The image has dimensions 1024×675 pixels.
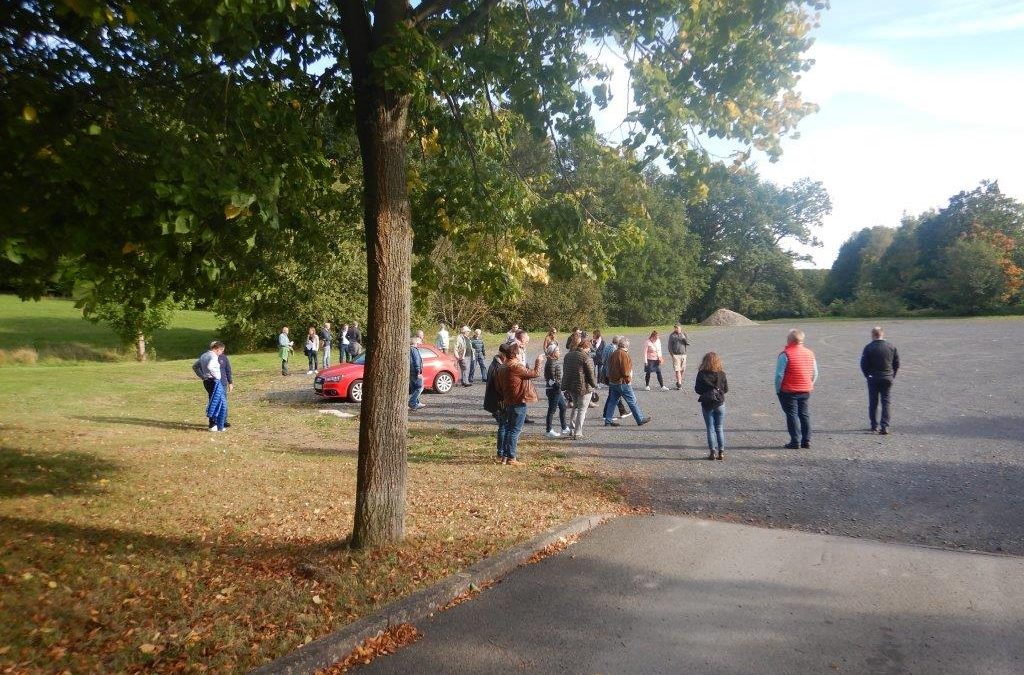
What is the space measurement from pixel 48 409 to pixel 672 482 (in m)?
15.0

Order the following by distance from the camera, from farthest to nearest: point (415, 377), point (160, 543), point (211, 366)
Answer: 1. point (415, 377)
2. point (211, 366)
3. point (160, 543)

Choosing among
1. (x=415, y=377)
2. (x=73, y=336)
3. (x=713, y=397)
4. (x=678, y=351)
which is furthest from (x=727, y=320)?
(x=713, y=397)

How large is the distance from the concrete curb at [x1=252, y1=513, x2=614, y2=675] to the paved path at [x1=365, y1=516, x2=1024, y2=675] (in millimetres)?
143

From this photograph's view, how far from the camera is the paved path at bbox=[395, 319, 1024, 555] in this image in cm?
718

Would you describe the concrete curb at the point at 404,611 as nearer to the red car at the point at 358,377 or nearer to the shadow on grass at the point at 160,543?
the shadow on grass at the point at 160,543

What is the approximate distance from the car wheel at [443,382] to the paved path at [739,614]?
42.3ft

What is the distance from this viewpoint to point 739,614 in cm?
476

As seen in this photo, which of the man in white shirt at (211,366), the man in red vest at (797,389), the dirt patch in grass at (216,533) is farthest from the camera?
the man in white shirt at (211,366)

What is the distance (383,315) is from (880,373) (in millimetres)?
9174

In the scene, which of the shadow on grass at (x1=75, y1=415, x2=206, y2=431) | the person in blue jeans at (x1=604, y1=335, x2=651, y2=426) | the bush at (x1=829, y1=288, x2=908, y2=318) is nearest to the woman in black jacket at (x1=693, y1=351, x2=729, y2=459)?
the person in blue jeans at (x1=604, y1=335, x2=651, y2=426)

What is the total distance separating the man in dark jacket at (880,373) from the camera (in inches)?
449

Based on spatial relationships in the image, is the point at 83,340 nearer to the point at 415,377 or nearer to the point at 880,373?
the point at 415,377

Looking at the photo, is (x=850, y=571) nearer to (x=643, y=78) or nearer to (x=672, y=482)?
(x=672, y=482)

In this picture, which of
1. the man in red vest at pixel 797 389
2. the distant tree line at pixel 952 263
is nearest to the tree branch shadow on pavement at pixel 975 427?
the man in red vest at pixel 797 389
